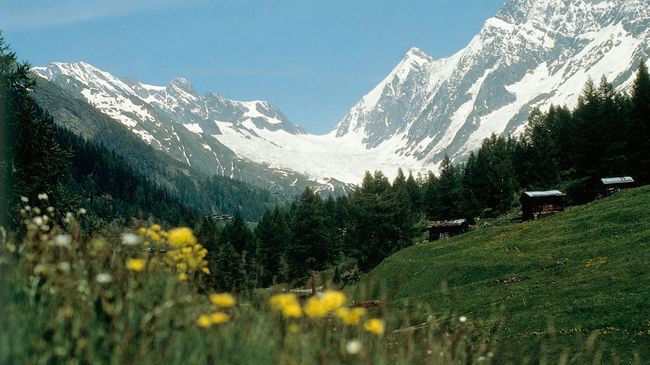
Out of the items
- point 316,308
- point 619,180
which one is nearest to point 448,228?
point 619,180

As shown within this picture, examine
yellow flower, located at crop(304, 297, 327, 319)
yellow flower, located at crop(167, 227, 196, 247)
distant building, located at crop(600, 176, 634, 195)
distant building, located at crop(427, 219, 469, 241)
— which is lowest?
yellow flower, located at crop(304, 297, 327, 319)

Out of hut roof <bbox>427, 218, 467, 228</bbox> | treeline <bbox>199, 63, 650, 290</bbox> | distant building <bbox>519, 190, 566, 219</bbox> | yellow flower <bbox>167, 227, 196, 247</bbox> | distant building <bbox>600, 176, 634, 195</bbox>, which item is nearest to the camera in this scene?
yellow flower <bbox>167, 227, 196, 247</bbox>

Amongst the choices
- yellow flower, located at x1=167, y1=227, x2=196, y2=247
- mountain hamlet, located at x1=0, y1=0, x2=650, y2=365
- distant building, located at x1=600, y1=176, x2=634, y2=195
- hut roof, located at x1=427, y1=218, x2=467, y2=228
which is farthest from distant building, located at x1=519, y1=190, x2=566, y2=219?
yellow flower, located at x1=167, y1=227, x2=196, y2=247

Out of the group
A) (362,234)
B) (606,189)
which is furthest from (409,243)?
(606,189)

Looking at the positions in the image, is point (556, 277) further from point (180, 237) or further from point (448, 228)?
point (448, 228)

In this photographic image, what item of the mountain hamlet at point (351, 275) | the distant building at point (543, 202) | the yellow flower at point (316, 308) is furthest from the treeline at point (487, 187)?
the yellow flower at point (316, 308)

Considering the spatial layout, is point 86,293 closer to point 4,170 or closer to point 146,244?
point 146,244

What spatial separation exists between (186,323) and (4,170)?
27.4 meters

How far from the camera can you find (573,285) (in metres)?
34.2

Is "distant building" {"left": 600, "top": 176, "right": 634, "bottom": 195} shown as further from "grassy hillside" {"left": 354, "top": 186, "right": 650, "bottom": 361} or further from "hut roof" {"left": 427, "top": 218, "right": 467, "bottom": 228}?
"hut roof" {"left": 427, "top": 218, "right": 467, "bottom": 228}

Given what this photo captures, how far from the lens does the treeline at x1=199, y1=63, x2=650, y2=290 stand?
86775mm

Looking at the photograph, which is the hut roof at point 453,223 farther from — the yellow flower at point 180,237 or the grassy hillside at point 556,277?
the yellow flower at point 180,237

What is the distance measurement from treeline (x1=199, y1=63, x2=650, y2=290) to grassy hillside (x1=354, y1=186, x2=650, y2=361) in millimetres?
20292

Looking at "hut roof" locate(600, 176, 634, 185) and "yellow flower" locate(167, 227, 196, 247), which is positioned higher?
"hut roof" locate(600, 176, 634, 185)
